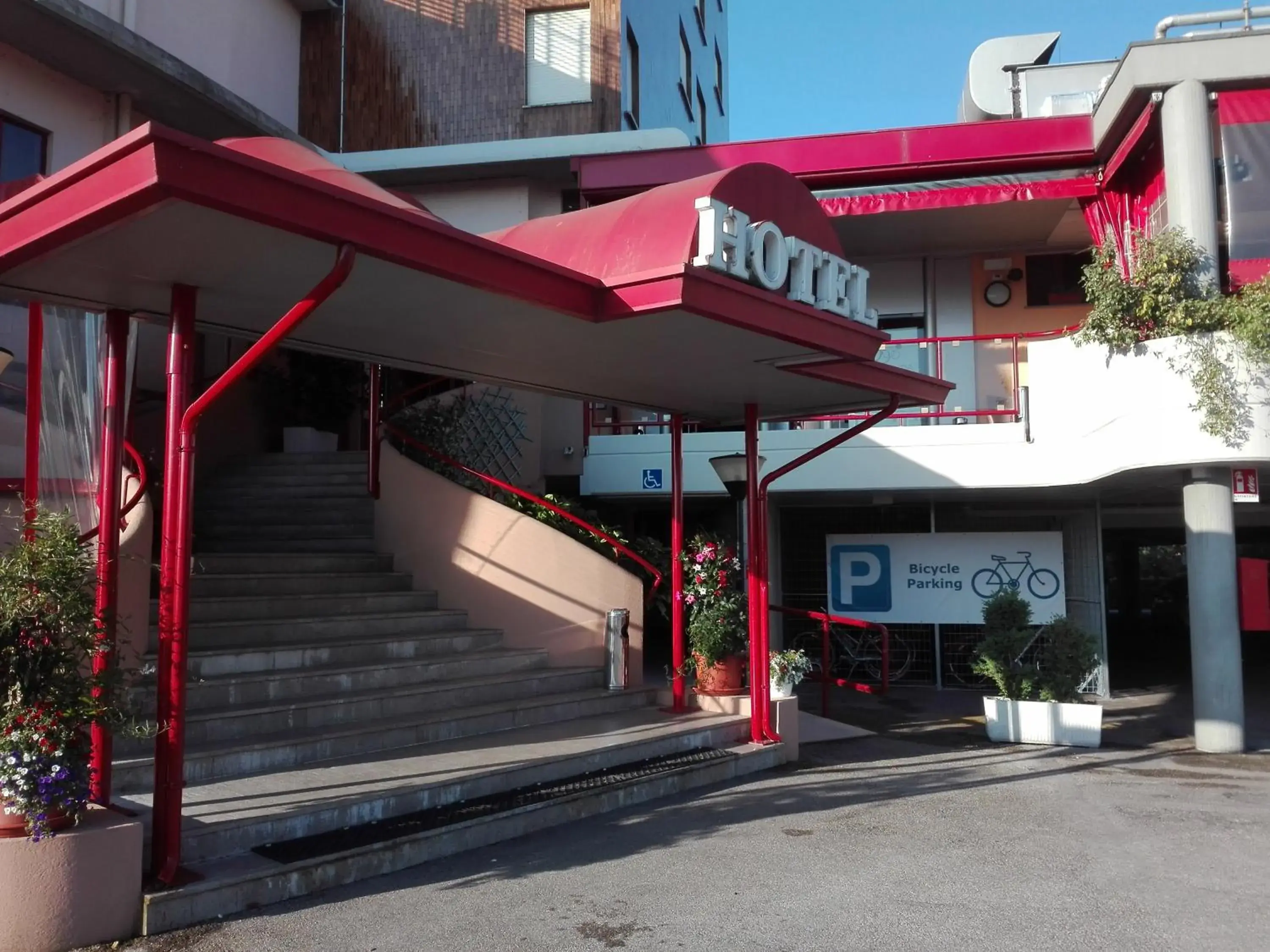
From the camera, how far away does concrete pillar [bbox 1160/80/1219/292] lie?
30.0 feet

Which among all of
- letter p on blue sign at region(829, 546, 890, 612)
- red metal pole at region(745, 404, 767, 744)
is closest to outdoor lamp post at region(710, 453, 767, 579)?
red metal pole at region(745, 404, 767, 744)

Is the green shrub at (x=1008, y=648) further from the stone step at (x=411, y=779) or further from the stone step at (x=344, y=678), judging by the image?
the stone step at (x=344, y=678)

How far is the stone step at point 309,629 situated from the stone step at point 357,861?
2.34 metres

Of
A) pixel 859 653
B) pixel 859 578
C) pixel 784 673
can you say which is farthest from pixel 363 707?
pixel 859 653

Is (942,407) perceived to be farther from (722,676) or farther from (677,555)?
(722,676)

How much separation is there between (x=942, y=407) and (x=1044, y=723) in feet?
15.4

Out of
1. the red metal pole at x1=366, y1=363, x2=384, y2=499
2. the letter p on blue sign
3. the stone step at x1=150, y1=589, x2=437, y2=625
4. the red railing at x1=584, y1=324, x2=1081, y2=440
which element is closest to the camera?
the stone step at x1=150, y1=589, x2=437, y2=625

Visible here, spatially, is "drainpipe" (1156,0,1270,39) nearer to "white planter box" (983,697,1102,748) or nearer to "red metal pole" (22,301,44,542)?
"white planter box" (983,697,1102,748)

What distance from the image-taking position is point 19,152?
28.8 feet

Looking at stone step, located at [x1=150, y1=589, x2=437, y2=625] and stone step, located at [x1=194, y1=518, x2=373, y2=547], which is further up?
stone step, located at [x1=194, y1=518, x2=373, y2=547]

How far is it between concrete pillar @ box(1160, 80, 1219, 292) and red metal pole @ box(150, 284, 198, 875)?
843cm

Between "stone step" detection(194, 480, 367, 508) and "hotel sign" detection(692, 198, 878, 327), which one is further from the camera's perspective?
"stone step" detection(194, 480, 367, 508)

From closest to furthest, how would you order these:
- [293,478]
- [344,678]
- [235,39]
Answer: [344,678] → [293,478] → [235,39]

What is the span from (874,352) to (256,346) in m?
3.87
